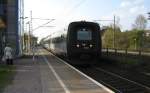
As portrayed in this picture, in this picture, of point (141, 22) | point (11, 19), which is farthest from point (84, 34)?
point (141, 22)

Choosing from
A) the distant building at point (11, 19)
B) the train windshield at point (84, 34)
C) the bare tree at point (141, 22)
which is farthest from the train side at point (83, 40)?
the bare tree at point (141, 22)

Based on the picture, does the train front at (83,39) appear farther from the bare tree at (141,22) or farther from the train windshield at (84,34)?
the bare tree at (141,22)

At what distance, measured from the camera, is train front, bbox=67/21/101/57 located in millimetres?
35000

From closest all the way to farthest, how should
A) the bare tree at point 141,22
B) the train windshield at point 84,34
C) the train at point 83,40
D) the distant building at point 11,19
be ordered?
the train at point 83,40, the train windshield at point 84,34, the distant building at point 11,19, the bare tree at point 141,22

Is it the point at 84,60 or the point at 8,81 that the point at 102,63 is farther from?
the point at 8,81

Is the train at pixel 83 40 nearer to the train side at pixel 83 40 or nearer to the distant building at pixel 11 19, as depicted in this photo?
the train side at pixel 83 40

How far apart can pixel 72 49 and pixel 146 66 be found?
18.3 feet

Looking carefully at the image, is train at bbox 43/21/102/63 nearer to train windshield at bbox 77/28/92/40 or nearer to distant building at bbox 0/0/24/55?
train windshield at bbox 77/28/92/40

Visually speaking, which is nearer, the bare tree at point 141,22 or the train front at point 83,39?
the train front at point 83,39

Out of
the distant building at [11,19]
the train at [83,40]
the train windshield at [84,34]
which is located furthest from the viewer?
the distant building at [11,19]

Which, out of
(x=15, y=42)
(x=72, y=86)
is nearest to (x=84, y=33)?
(x=15, y=42)

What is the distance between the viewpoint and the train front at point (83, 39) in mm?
35000

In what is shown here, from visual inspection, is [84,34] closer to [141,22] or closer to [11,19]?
[11,19]

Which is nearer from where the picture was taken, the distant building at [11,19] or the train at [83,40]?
the train at [83,40]
